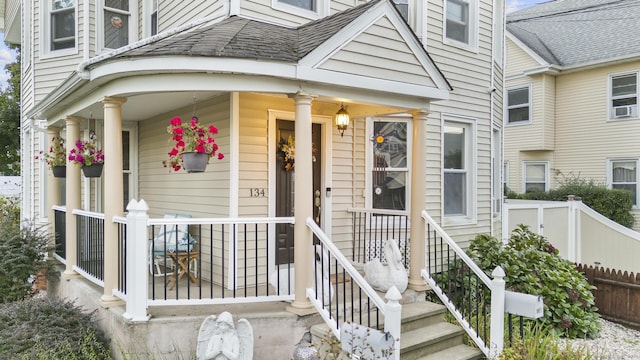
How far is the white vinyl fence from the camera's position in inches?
420

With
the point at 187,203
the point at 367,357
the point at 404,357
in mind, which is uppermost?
the point at 187,203

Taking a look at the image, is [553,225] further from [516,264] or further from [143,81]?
[143,81]

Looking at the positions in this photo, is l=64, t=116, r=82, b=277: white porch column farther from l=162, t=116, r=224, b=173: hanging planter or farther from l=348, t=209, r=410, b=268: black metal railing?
l=348, t=209, r=410, b=268: black metal railing

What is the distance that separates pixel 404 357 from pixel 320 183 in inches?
110

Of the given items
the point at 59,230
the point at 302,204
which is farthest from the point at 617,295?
the point at 59,230

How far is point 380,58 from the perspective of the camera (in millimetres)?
5094

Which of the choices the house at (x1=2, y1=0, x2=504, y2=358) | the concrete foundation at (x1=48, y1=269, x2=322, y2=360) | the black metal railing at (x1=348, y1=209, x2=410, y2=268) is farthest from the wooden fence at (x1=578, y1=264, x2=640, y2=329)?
the concrete foundation at (x1=48, y1=269, x2=322, y2=360)

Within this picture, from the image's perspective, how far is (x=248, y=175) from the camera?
224 inches

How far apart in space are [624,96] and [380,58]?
1207cm

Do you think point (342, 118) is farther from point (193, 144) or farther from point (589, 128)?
point (589, 128)

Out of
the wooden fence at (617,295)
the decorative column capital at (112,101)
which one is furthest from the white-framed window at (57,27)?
the wooden fence at (617,295)

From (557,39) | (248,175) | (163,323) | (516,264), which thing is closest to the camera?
(163,323)

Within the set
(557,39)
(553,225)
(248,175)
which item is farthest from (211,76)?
(557,39)

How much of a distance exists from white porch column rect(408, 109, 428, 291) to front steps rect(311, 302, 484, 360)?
44 centimetres
